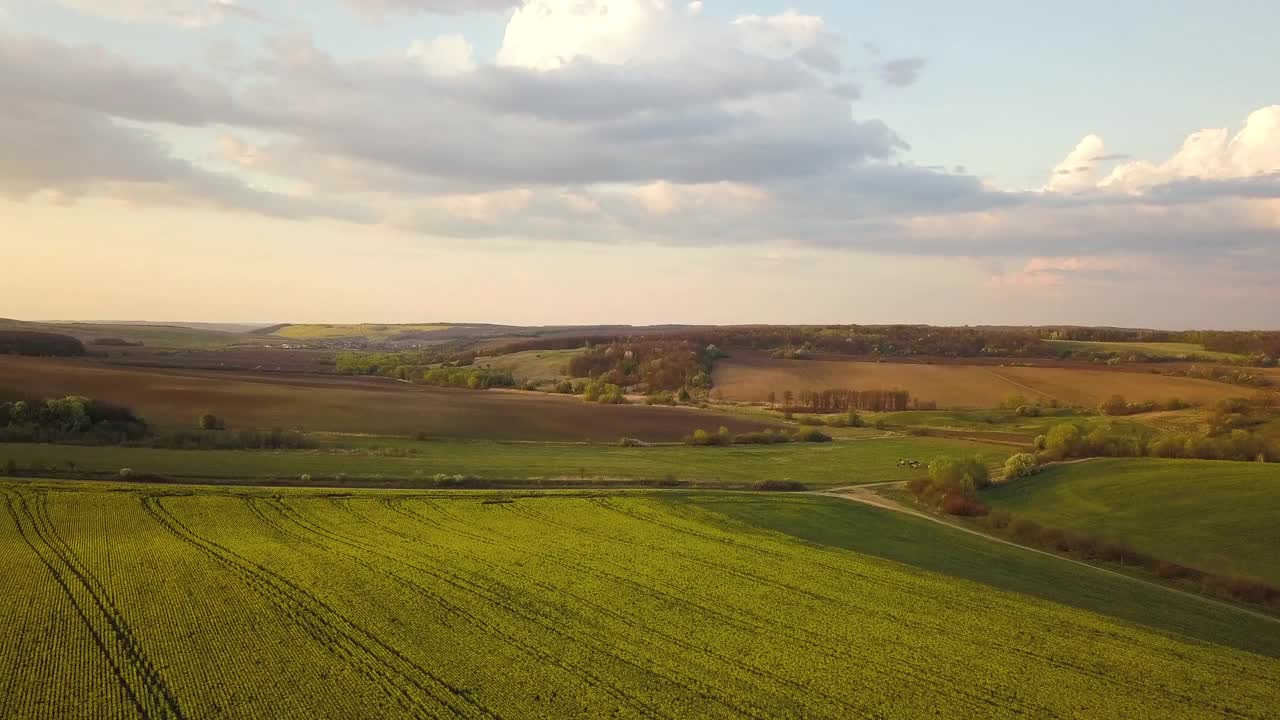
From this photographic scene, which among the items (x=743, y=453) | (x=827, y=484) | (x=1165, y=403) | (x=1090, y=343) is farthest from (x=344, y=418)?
(x=1090, y=343)

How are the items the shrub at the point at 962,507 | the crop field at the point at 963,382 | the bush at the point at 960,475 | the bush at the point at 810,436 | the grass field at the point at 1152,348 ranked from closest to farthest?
the shrub at the point at 962,507 < the bush at the point at 960,475 < the bush at the point at 810,436 < the crop field at the point at 963,382 < the grass field at the point at 1152,348

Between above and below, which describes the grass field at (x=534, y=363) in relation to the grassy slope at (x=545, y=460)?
above

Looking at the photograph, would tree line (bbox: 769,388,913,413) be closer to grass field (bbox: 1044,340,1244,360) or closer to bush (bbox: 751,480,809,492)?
bush (bbox: 751,480,809,492)

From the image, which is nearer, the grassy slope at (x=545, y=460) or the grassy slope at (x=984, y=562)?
the grassy slope at (x=984, y=562)

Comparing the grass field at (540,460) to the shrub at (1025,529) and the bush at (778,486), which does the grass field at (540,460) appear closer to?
the bush at (778,486)

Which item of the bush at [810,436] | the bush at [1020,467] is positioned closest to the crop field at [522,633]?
the bush at [1020,467]

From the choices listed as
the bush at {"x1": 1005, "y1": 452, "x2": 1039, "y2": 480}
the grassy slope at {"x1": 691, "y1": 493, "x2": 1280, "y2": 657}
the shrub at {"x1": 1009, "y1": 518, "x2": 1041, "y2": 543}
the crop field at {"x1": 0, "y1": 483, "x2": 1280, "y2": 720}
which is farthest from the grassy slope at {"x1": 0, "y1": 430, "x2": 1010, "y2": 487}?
the crop field at {"x1": 0, "y1": 483, "x2": 1280, "y2": 720}
